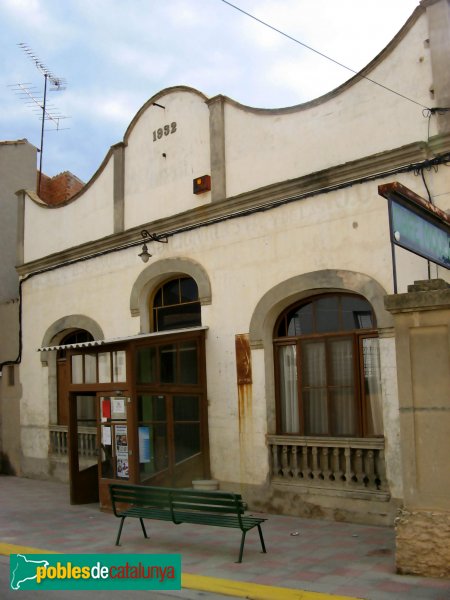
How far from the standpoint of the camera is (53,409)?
15.5 m

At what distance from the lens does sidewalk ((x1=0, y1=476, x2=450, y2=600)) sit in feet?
21.3

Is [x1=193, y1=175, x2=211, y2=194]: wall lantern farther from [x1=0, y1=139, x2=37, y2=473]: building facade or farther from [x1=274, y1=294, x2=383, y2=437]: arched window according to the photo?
[x1=0, y1=139, x2=37, y2=473]: building facade

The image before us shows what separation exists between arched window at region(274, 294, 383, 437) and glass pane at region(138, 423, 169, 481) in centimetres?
202

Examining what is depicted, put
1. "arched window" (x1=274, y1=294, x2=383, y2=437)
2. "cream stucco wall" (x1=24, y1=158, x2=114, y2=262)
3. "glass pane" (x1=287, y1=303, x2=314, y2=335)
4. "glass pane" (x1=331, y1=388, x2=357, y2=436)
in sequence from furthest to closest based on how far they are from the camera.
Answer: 1. "cream stucco wall" (x1=24, y1=158, x2=114, y2=262)
2. "glass pane" (x1=287, y1=303, x2=314, y2=335)
3. "glass pane" (x1=331, y1=388, x2=357, y2=436)
4. "arched window" (x1=274, y1=294, x2=383, y2=437)

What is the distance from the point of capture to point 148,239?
1309cm

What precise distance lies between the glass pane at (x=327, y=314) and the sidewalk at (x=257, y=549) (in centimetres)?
295

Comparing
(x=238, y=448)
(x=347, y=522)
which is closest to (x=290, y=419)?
(x=238, y=448)

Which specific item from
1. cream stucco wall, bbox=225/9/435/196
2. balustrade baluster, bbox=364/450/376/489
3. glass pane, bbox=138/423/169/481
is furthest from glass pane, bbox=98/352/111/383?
balustrade baluster, bbox=364/450/376/489

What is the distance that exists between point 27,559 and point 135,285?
6373 mm

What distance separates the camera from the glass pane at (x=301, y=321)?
10766mm

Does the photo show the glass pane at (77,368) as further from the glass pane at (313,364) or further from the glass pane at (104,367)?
the glass pane at (313,364)

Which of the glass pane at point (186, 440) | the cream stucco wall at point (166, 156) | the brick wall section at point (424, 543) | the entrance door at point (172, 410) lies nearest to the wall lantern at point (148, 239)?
the cream stucco wall at point (166, 156)

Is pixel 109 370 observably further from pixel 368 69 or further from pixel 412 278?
pixel 368 69

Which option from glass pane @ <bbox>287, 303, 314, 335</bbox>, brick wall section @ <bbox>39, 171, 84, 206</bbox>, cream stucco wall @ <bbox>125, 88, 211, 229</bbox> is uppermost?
brick wall section @ <bbox>39, 171, 84, 206</bbox>
